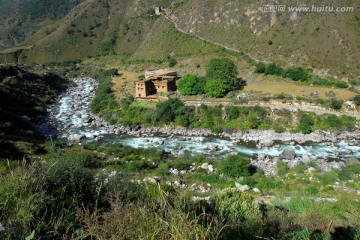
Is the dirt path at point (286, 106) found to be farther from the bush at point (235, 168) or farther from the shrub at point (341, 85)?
the bush at point (235, 168)

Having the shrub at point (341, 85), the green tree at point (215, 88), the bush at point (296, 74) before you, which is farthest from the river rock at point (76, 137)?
the shrub at point (341, 85)

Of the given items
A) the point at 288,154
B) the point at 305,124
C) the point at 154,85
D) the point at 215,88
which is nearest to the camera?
the point at 288,154

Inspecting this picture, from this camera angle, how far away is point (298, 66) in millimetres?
57594

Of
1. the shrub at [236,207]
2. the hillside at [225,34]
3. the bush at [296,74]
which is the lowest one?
the shrub at [236,207]

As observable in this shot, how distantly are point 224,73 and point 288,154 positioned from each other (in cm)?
2073

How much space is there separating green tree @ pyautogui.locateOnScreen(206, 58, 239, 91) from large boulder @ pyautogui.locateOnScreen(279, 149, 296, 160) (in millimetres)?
17836

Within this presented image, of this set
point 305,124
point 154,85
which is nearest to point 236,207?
point 305,124

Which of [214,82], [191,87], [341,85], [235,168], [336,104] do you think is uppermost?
[214,82]

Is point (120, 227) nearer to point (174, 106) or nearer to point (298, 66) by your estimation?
point (174, 106)

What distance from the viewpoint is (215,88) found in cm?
4447

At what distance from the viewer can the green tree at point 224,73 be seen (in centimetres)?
4666

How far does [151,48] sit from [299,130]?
2476 inches

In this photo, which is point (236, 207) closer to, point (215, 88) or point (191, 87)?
point (215, 88)

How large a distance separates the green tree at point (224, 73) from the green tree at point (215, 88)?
1.14 m
